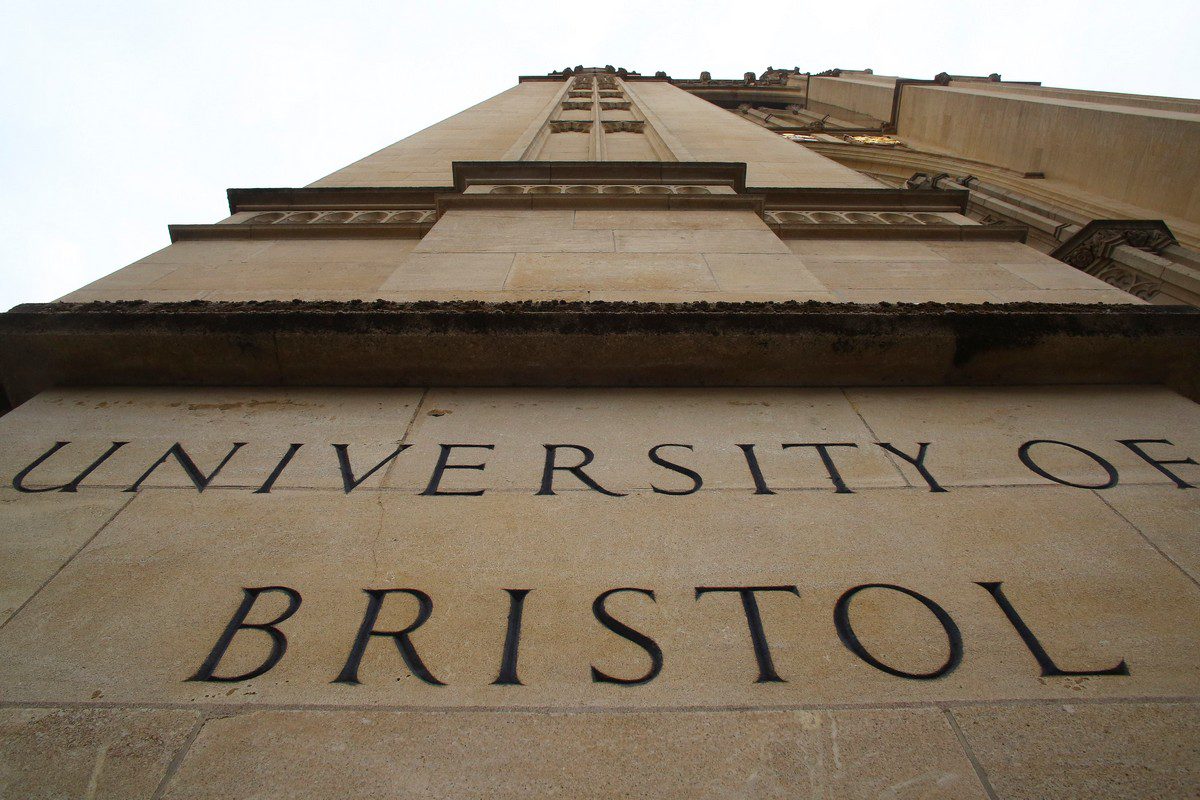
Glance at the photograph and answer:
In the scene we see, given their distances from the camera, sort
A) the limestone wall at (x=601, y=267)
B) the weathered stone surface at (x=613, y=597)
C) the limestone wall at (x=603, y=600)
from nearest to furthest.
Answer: the limestone wall at (x=603, y=600), the weathered stone surface at (x=613, y=597), the limestone wall at (x=601, y=267)

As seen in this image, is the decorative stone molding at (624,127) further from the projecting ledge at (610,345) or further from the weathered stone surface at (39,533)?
the weathered stone surface at (39,533)

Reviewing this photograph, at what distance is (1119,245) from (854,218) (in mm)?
4395

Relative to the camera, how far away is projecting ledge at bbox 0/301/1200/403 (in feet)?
13.6

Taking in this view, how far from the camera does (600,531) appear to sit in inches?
119

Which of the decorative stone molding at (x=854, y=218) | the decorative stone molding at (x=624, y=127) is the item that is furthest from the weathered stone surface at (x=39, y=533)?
the decorative stone molding at (x=624, y=127)

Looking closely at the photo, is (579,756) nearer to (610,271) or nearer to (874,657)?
(874,657)

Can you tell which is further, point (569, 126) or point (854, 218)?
point (569, 126)

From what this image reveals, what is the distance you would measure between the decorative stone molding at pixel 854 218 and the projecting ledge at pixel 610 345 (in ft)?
11.1

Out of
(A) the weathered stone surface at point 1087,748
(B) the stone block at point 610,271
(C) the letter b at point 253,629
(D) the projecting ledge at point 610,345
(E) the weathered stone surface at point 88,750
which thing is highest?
(B) the stone block at point 610,271

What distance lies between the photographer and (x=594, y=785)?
2033mm

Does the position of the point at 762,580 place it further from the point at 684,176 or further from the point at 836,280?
the point at 684,176

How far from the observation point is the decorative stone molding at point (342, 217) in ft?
24.0

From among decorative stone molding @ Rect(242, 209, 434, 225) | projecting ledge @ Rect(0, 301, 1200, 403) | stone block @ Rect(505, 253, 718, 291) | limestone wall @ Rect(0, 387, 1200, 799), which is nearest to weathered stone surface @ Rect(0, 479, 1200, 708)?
limestone wall @ Rect(0, 387, 1200, 799)

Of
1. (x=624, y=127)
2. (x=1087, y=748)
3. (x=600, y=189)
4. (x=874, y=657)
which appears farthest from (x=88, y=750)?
(x=624, y=127)
